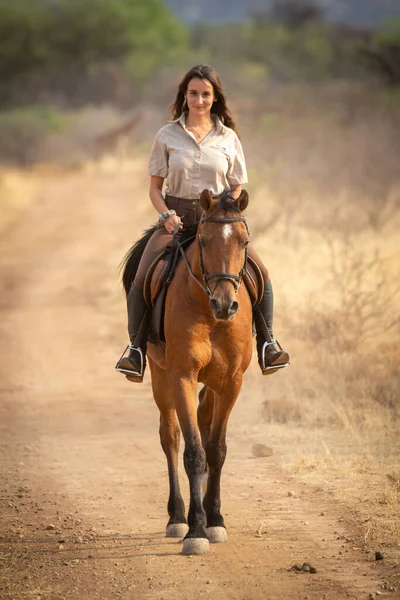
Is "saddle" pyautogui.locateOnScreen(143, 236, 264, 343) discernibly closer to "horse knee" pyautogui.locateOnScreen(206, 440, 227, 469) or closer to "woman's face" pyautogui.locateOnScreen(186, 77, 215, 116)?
"horse knee" pyautogui.locateOnScreen(206, 440, 227, 469)

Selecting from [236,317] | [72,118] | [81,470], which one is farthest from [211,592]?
[72,118]

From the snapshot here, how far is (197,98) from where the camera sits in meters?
7.43

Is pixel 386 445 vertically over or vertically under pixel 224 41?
under

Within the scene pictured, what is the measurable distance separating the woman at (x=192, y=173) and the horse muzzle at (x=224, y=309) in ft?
3.54

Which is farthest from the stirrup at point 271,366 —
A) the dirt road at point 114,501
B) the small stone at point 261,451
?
the small stone at point 261,451

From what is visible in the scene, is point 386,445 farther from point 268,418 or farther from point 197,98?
point 197,98

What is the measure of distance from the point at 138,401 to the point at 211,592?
537cm

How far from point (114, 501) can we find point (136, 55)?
197 feet

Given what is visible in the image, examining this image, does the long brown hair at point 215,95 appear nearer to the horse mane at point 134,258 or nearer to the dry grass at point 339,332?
the horse mane at point 134,258

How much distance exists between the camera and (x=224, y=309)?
20.7 feet

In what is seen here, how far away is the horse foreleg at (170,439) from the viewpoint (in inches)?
283

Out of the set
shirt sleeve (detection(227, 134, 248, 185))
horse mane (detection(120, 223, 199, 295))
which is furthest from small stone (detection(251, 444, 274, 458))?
shirt sleeve (detection(227, 134, 248, 185))

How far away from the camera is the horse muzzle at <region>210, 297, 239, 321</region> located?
249 inches

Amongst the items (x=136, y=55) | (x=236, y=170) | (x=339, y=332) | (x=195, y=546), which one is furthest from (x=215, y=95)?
(x=136, y=55)
